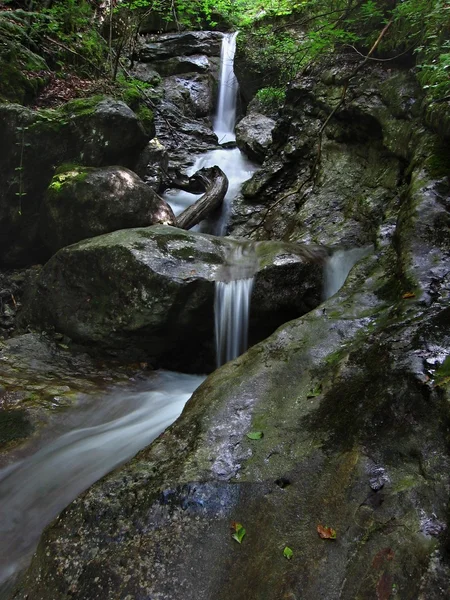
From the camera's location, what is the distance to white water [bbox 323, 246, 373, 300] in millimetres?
6008

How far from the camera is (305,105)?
9094 mm

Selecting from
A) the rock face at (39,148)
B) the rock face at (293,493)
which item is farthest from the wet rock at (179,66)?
the rock face at (293,493)

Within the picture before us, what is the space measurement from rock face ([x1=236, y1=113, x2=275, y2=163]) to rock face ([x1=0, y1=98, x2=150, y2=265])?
11.0 ft

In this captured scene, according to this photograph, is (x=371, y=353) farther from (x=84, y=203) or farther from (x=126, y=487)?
(x=84, y=203)

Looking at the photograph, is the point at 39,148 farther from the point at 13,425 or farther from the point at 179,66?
the point at 179,66

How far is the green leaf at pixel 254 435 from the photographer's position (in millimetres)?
2746

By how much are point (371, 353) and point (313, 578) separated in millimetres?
1490

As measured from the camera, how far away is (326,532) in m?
2.09

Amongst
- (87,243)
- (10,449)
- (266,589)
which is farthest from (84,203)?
(266,589)

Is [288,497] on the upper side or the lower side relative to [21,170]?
lower

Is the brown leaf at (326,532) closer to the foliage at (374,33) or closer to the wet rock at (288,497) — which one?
the wet rock at (288,497)

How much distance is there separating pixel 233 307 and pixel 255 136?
6.53 metres

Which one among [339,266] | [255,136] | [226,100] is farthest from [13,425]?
[226,100]

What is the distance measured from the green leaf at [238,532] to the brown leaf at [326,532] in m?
0.38
